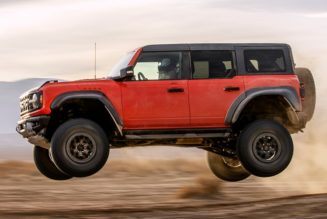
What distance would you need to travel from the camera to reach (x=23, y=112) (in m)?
13.6

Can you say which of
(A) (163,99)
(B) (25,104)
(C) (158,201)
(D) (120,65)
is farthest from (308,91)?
(C) (158,201)

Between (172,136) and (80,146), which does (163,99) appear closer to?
(172,136)

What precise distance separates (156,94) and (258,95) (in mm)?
1655

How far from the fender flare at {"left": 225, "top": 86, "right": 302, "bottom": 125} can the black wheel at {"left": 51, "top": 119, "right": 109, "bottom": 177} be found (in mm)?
2019

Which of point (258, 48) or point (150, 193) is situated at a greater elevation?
point (258, 48)

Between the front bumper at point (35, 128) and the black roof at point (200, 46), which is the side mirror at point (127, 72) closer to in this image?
the black roof at point (200, 46)

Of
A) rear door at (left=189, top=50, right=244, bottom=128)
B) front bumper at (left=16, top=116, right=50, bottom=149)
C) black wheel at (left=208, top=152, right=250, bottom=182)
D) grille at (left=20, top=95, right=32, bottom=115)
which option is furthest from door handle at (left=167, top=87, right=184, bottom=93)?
black wheel at (left=208, top=152, right=250, bottom=182)

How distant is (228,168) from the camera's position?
621 inches

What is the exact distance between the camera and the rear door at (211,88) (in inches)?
511

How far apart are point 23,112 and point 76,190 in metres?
15.2

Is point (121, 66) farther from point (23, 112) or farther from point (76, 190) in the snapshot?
point (76, 190)

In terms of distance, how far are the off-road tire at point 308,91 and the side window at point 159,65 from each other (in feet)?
7.77

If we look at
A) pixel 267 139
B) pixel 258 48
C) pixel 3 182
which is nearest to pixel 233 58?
pixel 258 48

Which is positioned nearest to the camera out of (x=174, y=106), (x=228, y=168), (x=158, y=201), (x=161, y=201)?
(x=174, y=106)
